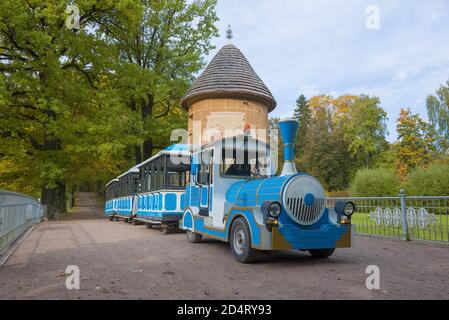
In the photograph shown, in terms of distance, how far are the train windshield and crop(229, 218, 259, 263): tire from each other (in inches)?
60.5

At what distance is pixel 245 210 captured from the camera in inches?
250

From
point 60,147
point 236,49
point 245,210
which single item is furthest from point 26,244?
point 236,49

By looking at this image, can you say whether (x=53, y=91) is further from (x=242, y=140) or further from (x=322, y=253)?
(x=322, y=253)

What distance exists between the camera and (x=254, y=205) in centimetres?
675

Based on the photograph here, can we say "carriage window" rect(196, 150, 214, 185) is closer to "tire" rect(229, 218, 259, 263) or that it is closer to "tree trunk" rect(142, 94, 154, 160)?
"tire" rect(229, 218, 259, 263)

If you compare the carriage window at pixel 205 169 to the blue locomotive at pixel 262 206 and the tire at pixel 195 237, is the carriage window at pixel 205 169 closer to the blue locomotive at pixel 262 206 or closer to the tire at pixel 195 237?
the blue locomotive at pixel 262 206

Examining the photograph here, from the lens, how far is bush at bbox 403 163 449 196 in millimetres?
19634

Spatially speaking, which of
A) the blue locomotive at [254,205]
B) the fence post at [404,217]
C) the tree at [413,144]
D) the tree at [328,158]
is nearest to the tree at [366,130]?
the tree at [328,158]

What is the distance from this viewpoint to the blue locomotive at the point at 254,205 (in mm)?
→ 6008

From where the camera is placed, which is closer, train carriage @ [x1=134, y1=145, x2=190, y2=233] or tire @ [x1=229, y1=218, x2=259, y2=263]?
tire @ [x1=229, y1=218, x2=259, y2=263]

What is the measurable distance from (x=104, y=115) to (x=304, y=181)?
57.6ft

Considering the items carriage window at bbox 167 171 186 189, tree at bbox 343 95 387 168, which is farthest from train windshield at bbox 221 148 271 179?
tree at bbox 343 95 387 168

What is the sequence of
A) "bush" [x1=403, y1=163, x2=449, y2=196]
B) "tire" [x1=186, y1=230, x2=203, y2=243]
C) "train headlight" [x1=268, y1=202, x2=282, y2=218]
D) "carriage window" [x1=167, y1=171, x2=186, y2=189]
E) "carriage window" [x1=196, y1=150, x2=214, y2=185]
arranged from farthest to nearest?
"bush" [x1=403, y1=163, x2=449, y2=196]
"carriage window" [x1=167, y1=171, x2=186, y2=189]
"tire" [x1=186, y1=230, x2=203, y2=243]
"carriage window" [x1=196, y1=150, x2=214, y2=185]
"train headlight" [x1=268, y1=202, x2=282, y2=218]
